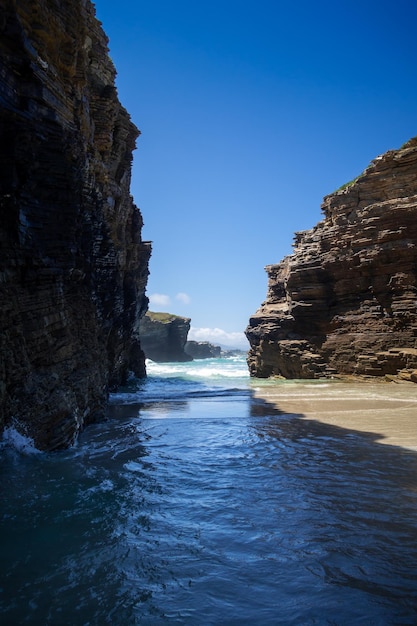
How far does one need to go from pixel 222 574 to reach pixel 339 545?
133 centimetres

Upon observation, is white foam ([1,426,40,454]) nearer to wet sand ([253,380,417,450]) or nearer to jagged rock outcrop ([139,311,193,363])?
wet sand ([253,380,417,450])

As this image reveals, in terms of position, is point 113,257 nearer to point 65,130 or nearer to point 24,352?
point 65,130

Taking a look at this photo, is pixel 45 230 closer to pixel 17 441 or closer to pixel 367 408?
pixel 17 441

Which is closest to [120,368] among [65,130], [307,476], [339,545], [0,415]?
[65,130]

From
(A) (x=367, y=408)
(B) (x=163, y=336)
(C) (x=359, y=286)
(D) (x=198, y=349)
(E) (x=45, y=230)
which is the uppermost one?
(C) (x=359, y=286)

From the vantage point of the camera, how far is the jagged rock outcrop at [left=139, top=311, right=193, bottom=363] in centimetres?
9306

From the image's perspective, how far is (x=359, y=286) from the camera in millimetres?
26219

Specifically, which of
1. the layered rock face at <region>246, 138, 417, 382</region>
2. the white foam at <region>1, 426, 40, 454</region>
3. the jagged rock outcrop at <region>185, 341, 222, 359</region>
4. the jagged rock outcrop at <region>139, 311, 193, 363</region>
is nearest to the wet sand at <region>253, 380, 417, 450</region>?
the layered rock face at <region>246, 138, 417, 382</region>

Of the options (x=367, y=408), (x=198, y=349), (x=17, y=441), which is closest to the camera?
(x=17, y=441)

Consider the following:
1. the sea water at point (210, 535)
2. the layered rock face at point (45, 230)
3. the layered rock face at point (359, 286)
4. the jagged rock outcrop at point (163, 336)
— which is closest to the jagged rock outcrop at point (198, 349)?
the jagged rock outcrop at point (163, 336)

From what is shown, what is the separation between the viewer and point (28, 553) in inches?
157

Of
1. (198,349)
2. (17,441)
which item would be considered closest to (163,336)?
(198,349)

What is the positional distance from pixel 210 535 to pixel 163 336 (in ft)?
295

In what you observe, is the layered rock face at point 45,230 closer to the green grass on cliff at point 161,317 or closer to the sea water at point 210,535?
the sea water at point 210,535
